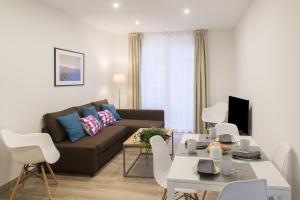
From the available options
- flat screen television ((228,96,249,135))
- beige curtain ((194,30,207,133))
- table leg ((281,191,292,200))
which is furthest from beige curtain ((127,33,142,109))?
table leg ((281,191,292,200))

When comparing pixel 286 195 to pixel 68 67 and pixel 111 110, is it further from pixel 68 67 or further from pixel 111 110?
pixel 111 110

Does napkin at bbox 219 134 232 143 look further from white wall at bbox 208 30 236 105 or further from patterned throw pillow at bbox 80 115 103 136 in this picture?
white wall at bbox 208 30 236 105

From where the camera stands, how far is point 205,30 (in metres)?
6.10

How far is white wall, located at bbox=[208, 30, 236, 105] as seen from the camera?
6.10 m

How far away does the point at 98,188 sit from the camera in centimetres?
318

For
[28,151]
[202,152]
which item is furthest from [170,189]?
[28,151]

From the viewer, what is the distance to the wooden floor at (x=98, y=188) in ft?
9.71

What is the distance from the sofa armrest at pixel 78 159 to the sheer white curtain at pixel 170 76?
326 cm

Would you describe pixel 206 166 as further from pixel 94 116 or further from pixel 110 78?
pixel 110 78

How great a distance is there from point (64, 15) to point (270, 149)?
4.02 m

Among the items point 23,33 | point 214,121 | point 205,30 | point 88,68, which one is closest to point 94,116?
point 88,68

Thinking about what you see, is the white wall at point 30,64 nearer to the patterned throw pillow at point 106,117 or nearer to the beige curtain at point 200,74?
the patterned throw pillow at point 106,117

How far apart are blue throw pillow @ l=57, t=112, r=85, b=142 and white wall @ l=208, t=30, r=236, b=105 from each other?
351cm

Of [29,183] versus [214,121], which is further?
[214,121]
